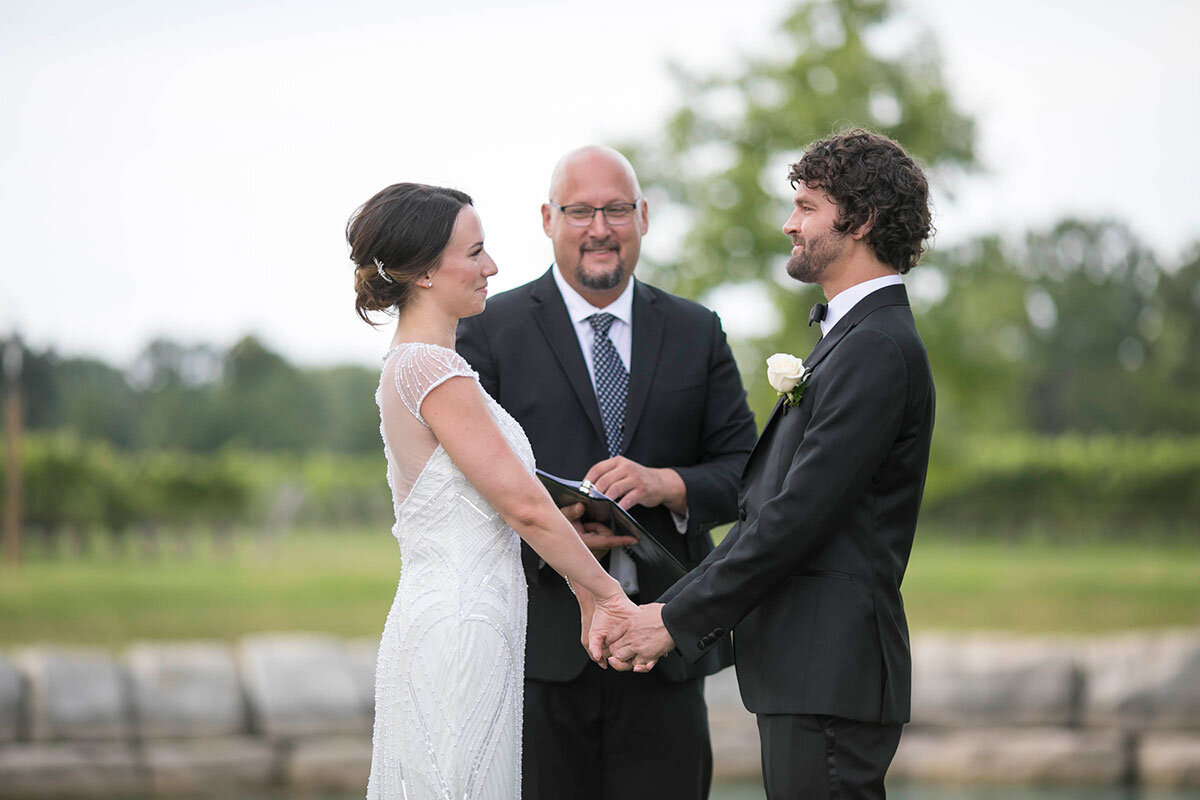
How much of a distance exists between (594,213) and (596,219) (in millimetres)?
21

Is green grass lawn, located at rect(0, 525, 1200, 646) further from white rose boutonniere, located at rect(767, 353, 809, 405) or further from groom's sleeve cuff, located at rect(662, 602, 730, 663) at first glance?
white rose boutonniere, located at rect(767, 353, 809, 405)

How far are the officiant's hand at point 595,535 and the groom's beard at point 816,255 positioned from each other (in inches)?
32.6

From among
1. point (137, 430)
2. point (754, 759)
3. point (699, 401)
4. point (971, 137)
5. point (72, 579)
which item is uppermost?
point (971, 137)

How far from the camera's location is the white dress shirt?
8.83ft

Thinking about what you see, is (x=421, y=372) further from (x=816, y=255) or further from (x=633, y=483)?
(x=816, y=255)

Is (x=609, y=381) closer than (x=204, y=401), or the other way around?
(x=609, y=381)

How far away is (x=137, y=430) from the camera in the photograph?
56.7 feet

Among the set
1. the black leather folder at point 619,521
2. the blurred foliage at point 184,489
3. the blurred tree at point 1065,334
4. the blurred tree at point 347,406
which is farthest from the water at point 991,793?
the blurred tree at point 347,406

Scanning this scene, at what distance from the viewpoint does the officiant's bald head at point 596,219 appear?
3422 mm

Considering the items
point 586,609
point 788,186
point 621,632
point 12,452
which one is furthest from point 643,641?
point 12,452

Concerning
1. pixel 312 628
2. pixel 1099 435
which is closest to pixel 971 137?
pixel 312 628

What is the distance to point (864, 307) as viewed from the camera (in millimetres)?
2660

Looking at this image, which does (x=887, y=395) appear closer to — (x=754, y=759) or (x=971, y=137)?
(x=754, y=759)

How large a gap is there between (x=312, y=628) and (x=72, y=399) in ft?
16.3
